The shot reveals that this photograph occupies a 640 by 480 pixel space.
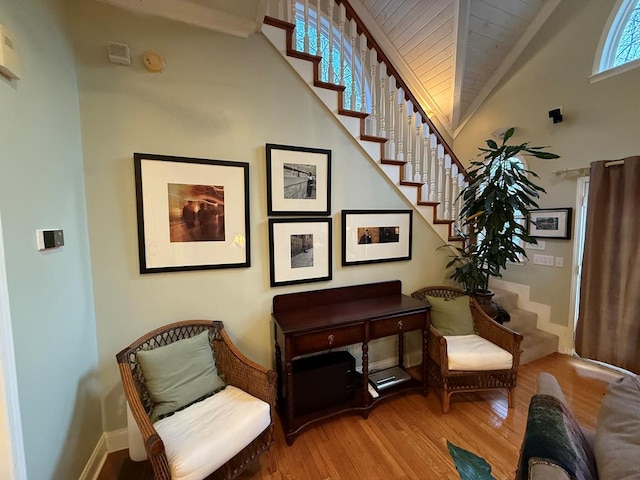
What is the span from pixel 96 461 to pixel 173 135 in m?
2.08

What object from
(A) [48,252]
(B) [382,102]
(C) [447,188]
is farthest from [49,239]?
(C) [447,188]

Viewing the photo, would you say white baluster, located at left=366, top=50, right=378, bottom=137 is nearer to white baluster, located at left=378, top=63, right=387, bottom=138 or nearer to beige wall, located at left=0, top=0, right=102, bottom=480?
white baluster, located at left=378, top=63, right=387, bottom=138

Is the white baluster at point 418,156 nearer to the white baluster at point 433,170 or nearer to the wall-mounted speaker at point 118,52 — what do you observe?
the white baluster at point 433,170

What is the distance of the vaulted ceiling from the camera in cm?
288

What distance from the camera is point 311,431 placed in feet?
6.26

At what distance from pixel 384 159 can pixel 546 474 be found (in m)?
2.20

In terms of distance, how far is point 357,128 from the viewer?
7.45 ft

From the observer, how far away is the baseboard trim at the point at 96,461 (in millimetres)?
1491

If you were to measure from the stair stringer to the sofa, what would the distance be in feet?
5.95

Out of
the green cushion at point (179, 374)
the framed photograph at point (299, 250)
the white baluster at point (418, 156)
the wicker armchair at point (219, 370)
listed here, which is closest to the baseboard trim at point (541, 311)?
the white baluster at point (418, 156)

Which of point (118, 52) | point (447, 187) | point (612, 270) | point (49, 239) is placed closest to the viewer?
point (49, 239)

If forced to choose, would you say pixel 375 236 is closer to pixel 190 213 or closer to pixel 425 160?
pixel 425 160

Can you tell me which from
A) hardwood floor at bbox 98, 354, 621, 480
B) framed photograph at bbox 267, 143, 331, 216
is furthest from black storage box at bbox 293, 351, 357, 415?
framed photograph at bbox 267, 143, 331, 216

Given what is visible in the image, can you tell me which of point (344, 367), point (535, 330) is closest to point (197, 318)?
point (344, 367)
